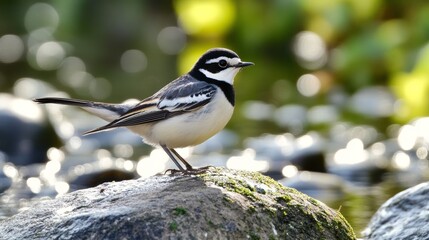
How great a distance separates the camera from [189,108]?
23.8 feet

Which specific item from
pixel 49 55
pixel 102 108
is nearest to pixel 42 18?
pixel 49 55

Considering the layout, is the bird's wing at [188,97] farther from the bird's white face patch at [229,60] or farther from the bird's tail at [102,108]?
the bird's tail at [102,108]

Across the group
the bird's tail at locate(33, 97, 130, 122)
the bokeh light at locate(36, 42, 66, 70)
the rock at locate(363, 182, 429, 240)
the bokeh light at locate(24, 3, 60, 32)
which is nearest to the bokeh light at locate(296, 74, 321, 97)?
the bokeh light at locate(36, 42, 66, 70)

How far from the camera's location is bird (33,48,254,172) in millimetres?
7160

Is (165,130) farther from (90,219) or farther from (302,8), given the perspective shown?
(302,8)

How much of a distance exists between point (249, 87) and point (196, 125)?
393 inches

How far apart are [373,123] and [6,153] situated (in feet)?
16.8

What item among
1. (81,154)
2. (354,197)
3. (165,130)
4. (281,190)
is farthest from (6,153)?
(281,190)

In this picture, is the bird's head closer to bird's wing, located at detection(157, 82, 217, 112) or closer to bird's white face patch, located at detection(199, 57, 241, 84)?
bird's white face patch, located at detection(199, 57, 241, 84)

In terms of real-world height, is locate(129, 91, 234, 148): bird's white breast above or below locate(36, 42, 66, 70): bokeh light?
below

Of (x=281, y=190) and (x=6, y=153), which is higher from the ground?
(x=6, y=153)

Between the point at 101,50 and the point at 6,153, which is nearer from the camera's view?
the point at 6,153

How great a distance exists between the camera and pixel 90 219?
6.06 m

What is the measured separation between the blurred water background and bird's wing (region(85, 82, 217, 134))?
195 centimetres
